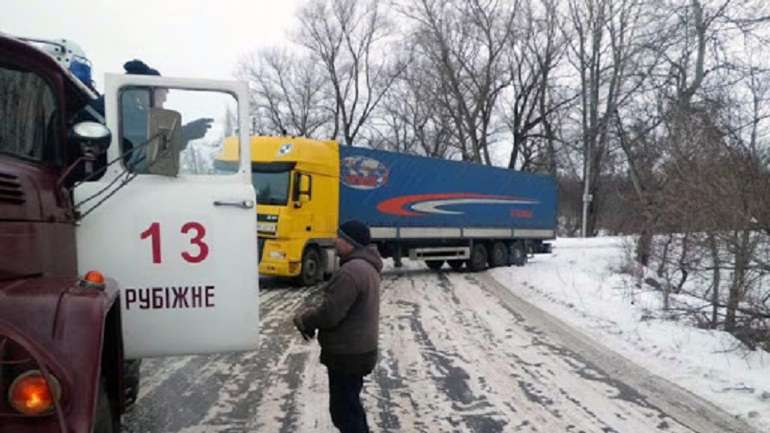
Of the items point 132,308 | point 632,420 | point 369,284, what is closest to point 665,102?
point 632,420

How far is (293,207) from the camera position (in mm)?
15094

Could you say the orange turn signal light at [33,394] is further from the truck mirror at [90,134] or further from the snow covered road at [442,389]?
the snow covered road at [442,389]

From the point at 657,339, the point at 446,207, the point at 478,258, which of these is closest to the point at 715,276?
the point at 657,339

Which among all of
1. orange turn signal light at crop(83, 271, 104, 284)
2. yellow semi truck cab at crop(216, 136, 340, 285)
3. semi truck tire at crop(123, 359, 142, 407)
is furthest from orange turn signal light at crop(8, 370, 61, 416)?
yellow semi truck cab at crop(216, 136, 340, 285)

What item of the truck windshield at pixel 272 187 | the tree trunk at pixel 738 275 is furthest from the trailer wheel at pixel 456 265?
the tree trunk at pixel 738 275

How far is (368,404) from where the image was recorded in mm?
6027

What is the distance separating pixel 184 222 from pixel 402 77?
149 ft

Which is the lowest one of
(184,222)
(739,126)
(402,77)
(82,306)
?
(82,306)

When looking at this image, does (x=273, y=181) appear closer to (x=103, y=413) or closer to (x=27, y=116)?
(x=27, y=116)

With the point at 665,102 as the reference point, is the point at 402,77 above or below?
above

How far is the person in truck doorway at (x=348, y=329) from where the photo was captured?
4.38 m

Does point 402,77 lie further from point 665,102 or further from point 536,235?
point 665,102

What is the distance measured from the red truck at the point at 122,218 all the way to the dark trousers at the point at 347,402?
65 cm

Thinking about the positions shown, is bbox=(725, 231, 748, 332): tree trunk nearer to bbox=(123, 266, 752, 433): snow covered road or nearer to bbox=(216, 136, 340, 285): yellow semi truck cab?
bbox=(123, 266, 752, 433): snow covered road
